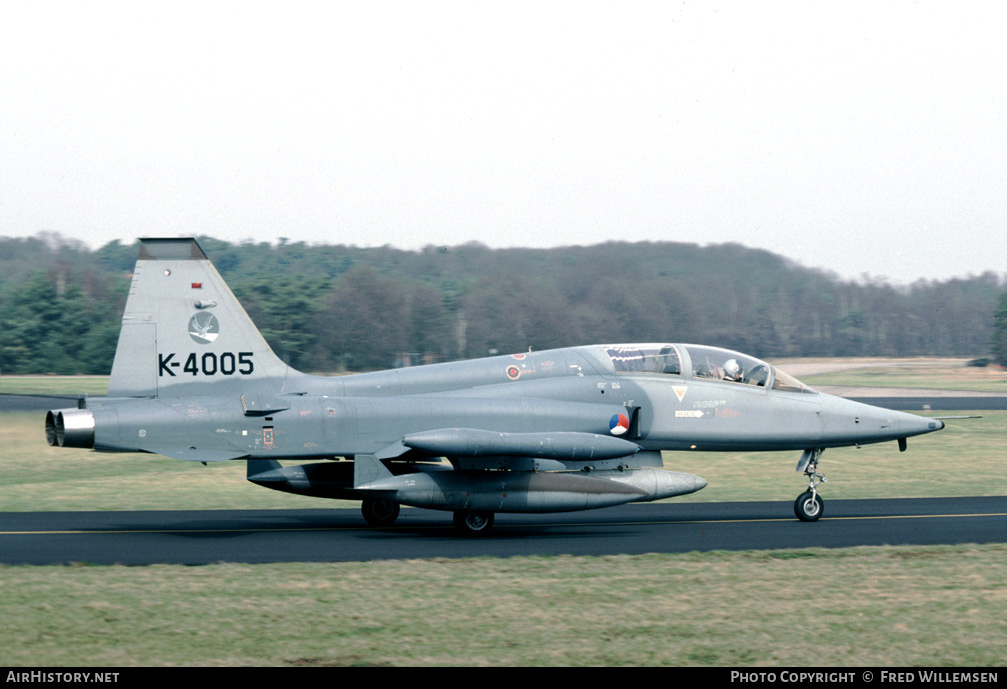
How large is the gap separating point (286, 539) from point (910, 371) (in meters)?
48.4

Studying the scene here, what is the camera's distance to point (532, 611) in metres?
10.1

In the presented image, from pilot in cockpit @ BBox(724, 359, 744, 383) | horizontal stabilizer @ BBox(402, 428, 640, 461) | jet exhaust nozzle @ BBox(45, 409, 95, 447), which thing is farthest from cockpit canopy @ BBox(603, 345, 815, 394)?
jet exhaust nozzle @ BBox(45, 409, 95, 447)

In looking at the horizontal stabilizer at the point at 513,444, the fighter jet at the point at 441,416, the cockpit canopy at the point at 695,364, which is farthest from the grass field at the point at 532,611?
the cockpit canopy at the point at 695,364

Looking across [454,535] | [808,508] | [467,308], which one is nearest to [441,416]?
[454,535]

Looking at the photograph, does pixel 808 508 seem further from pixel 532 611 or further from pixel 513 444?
pixel 532 611

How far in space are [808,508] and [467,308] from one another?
28659 millimetres

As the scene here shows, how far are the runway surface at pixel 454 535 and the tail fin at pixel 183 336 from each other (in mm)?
2233

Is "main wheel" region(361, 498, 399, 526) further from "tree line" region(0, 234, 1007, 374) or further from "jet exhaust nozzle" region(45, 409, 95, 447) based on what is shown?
"tree line" region(0, 234, 1007, 374)

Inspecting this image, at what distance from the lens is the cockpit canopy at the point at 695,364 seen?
1747 centimetres

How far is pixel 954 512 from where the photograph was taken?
18.7 metres

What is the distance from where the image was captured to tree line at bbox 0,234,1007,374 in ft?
142

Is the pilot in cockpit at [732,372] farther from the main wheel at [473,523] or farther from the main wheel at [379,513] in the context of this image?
the main wheel at [379,513]

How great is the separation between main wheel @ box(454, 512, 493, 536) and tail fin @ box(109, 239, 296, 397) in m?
3.31
